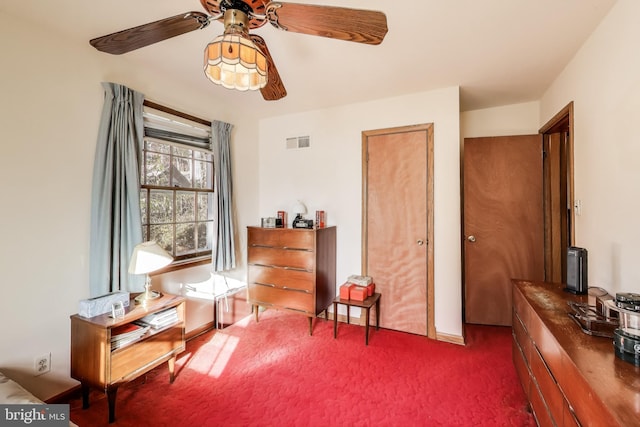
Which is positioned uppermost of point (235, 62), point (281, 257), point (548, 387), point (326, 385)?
point (235, 62)

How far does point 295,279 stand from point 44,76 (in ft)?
8.22

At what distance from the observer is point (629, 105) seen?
1.47 metres

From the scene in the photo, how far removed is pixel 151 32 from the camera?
4.19ft

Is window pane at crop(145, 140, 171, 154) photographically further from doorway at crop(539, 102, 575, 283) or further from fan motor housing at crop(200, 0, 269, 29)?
doorway at crop(539, 102, 575, 283)

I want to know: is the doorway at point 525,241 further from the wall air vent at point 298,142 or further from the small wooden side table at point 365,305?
the wall air vent at point 298,142

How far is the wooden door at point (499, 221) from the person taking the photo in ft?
9.64

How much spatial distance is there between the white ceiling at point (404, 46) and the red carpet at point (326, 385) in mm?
2515

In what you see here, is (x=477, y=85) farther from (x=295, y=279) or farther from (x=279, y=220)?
(x=295, y=279)

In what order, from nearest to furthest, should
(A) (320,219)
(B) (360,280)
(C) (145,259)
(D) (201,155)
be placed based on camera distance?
(C) (145,259) < (B) (360,280) < (D) (201,155) < (A) (320,219)

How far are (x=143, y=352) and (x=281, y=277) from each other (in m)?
1.38

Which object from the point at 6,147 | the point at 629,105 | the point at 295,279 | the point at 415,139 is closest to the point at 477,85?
the point at 415,139

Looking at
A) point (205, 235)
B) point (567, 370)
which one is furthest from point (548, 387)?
point (205, 235)

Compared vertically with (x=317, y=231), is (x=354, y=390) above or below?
below

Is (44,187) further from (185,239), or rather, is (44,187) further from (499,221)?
(499,221)
